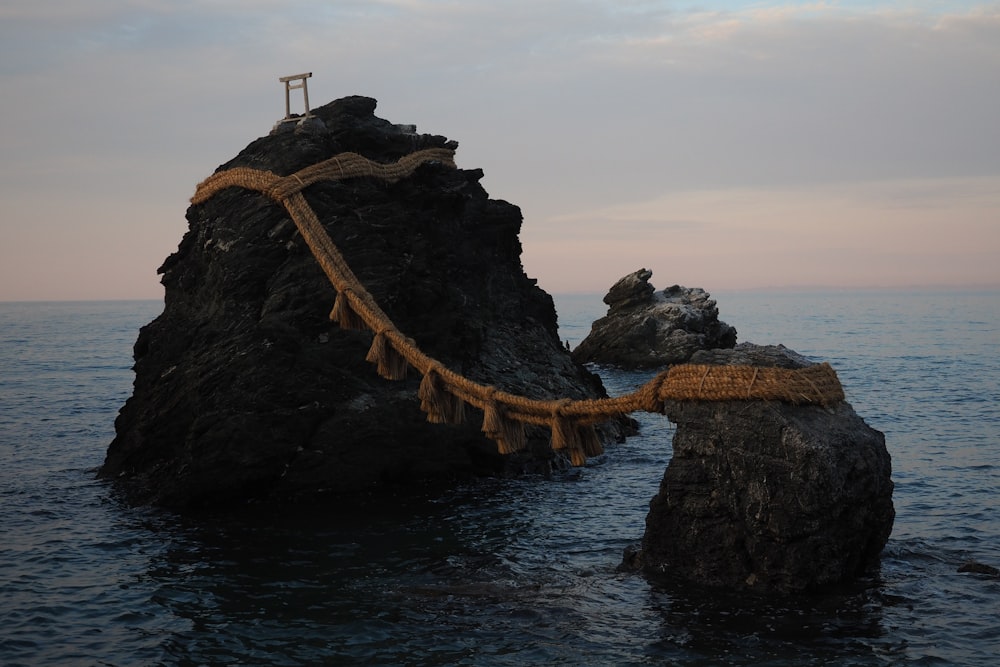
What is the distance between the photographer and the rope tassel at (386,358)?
15922 mm

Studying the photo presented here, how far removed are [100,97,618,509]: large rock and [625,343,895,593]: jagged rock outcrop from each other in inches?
267

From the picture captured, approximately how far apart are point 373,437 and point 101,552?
195 inches

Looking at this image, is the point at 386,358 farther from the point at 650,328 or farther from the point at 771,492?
the point at 650,328

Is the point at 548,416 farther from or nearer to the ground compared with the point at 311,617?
farther from the ground

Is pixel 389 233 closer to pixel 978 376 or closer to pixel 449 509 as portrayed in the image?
pixel 449 509

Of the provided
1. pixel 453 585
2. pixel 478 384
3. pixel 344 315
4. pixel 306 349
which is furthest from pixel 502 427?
pixel 306 349

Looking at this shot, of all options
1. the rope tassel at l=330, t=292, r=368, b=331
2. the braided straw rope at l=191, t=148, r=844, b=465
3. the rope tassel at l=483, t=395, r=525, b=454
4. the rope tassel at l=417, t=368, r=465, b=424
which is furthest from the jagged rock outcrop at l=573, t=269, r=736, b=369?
the rope tassel at l=483, t=395, r=525, b=454

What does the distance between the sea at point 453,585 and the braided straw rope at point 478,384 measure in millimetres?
2060

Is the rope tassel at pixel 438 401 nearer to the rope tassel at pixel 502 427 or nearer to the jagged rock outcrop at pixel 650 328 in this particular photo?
the rope tassel at pixel 502 427

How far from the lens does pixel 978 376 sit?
44.6 m

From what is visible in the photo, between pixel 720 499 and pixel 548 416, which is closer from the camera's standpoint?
pixel 720 499

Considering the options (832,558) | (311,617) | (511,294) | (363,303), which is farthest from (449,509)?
(511,294)

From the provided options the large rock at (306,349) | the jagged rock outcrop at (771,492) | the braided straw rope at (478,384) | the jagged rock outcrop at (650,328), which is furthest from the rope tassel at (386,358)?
the jagged rock outcrop at (650,328)

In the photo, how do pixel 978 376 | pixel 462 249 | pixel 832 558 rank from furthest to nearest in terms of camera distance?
1. pixel 978 376
2. pixel 462 249
3. pixel 832 558
